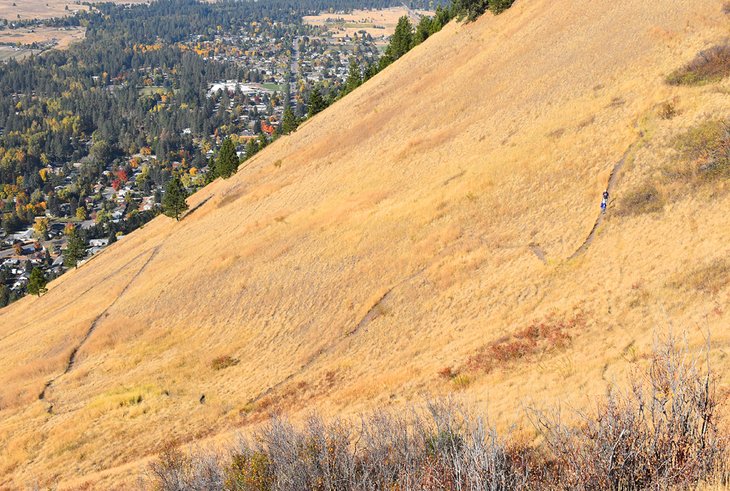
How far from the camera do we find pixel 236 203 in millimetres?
60906

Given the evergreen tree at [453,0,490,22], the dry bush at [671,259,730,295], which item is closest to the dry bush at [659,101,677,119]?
the dry bush at [671,259,730,295]

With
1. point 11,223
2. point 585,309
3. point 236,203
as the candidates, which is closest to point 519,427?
→ point 585,309

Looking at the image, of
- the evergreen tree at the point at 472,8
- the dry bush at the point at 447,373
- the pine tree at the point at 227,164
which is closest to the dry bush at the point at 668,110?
the dry bush at the point at 447,373

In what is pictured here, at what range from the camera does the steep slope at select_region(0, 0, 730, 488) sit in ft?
86.1

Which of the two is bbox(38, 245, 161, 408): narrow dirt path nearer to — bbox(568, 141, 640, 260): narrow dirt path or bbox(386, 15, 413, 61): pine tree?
bbox(568, 141, 640, 260): narrow dirt path

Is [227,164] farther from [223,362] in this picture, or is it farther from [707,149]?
[707,149]

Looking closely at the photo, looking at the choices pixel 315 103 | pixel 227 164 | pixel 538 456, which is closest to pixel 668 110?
pixel 538 456

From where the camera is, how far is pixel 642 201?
32219mm

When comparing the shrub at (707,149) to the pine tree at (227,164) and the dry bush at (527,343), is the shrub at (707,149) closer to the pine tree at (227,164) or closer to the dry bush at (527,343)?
the dry bush at (527,343)

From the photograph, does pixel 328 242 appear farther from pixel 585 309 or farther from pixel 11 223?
pixel 11 223

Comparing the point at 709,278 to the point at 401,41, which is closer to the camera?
the point at 709,278

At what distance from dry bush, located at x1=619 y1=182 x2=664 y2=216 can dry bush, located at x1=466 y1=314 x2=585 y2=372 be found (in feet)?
30.8

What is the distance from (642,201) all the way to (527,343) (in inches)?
516

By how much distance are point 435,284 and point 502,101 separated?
24.6m
